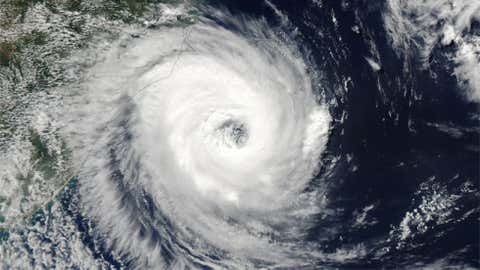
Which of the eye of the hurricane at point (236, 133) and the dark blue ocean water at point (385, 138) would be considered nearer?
the dark blue ocean water at point (385, 138)

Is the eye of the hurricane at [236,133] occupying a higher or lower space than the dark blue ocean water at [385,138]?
lower

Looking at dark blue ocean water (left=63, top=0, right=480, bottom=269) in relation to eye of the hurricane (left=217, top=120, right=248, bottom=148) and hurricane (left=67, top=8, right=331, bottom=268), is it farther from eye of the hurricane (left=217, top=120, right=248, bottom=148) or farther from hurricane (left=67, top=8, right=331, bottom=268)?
eye of the hurricane (left=217, top=120, right=248, bottom=148)

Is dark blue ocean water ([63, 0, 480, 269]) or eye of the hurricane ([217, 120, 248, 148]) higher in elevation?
dark blue ocean water ([63, 0, 480, 269])

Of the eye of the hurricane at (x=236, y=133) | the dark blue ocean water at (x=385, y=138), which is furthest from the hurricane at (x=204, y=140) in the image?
the dark blue ocean water at (x=385, y=138)

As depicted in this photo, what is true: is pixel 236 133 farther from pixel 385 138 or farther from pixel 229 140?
pixel 385 138

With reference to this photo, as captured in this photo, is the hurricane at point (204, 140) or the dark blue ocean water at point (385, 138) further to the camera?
the hurricane at point (204, 140)

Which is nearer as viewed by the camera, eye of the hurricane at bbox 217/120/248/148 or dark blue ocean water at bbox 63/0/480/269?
dark blue ocean water at bbox 63/0/480/269

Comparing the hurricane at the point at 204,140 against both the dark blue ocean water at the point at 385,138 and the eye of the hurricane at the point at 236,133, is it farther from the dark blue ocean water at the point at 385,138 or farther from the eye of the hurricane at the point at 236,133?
the dark blue ocean water at the point at 385,138

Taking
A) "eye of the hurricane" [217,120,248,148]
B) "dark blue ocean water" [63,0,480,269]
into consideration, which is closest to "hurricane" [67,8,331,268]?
Answer: "eye of the hurricane" [217,120,248,148]

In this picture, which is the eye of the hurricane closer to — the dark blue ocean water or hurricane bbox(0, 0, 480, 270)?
hurricane bbox(0, 0, 480, 270)
